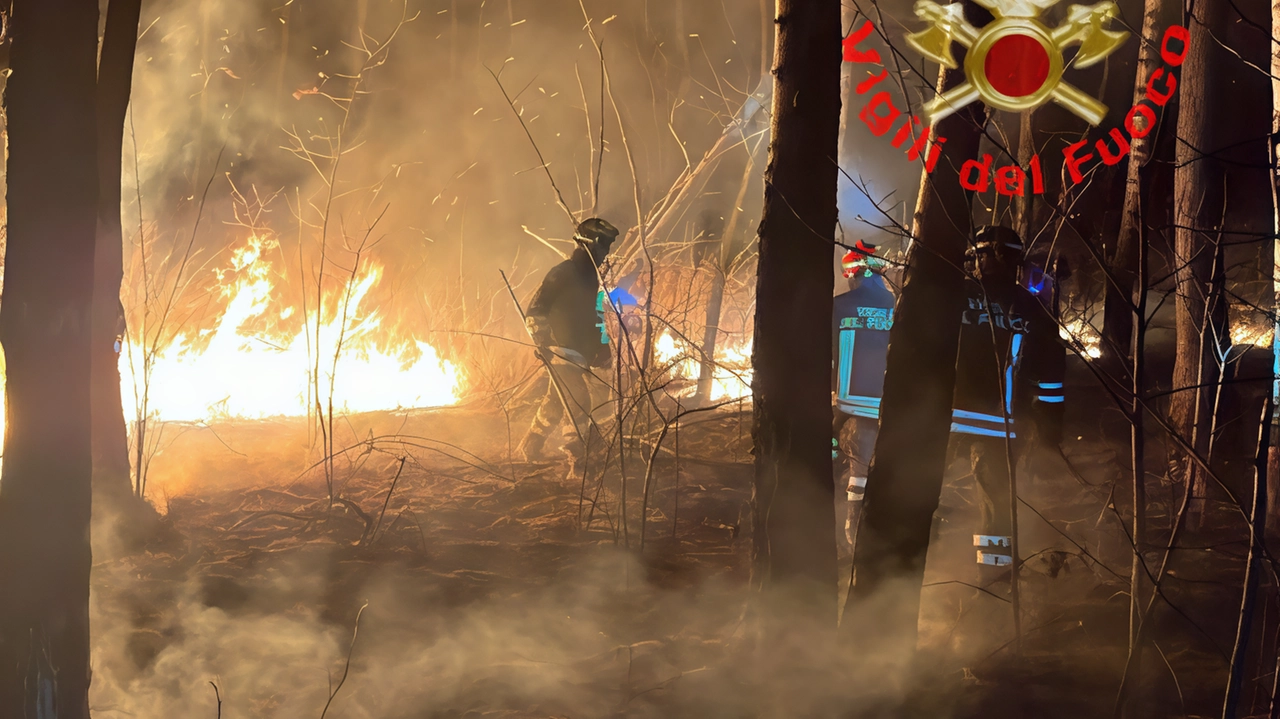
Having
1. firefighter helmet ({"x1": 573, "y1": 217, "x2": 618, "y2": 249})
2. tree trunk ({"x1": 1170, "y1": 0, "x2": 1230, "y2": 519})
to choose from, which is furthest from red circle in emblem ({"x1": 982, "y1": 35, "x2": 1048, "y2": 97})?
firefighter helmet ({"x1": 573, "y1": 217, "x2": 618, "y2": 249})

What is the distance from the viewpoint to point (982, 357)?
506 centimetres

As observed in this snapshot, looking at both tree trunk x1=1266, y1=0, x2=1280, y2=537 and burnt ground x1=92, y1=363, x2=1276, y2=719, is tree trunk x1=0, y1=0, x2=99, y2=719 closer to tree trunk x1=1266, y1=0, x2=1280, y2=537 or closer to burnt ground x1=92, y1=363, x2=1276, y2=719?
burnt ground x1=92, y1=363, x2=1276, y2=719

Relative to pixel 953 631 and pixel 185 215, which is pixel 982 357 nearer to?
pixel 953 631

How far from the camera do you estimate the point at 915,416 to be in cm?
371

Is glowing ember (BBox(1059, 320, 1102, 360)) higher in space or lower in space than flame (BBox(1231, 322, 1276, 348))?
lower

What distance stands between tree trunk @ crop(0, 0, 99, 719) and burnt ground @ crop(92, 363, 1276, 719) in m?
1.01

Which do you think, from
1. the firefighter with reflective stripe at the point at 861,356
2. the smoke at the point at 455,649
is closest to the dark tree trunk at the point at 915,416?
the smoke at the point at 455,649

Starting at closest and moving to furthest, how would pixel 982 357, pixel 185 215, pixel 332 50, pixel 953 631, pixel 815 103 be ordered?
pixel 815 103 → pixel 953 631 → pixel 982 357 → pixel 185 215 → pixel 332 50

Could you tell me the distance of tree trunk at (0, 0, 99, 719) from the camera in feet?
8.89

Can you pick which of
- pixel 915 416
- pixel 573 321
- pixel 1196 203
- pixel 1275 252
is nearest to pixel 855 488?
pixel 915 416

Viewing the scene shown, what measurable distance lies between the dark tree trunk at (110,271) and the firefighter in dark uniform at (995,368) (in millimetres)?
5511

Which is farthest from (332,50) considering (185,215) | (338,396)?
(338,396)

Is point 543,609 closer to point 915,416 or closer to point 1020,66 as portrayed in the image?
point 915,416

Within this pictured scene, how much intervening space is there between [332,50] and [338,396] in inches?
408
